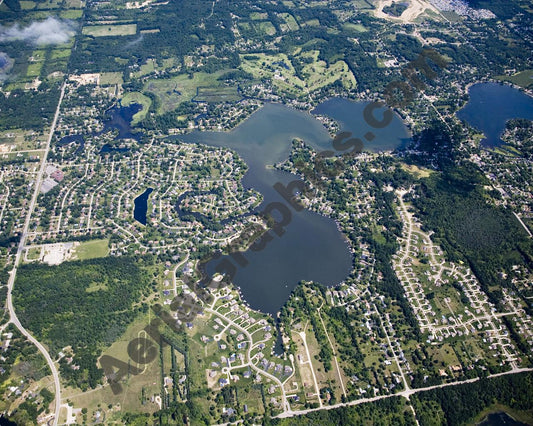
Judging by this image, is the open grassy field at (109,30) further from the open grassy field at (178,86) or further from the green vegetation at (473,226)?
the green vegetation at (473,226)

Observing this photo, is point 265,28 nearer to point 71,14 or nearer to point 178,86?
point 178,86

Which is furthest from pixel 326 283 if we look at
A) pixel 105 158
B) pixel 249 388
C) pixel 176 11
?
pixel 176 11

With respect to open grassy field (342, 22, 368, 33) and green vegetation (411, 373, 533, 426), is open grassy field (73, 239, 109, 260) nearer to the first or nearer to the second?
green vegetation (411, 373, 533, 426)

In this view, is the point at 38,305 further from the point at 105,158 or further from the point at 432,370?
the point at 432,370

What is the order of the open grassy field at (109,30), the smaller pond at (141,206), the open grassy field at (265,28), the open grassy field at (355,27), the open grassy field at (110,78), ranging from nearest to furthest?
1. the smaller pond at (141,206)
2. the open grassy field at (110,78)
3. the open grassy field at (109,30)
4. the open grassy field at (265,28)
5. the open grassy field at (355,27)

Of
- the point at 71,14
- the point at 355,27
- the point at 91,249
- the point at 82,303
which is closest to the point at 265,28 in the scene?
the point at 355,27

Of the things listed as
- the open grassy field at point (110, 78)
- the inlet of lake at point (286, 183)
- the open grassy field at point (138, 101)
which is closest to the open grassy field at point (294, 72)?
the inlet of lake at point (286, 183)
